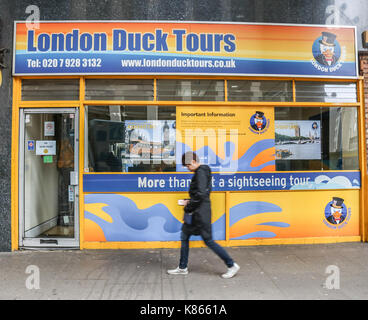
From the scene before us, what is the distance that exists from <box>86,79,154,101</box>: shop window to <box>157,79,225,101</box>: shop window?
231 mm

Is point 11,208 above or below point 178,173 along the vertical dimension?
Result: below

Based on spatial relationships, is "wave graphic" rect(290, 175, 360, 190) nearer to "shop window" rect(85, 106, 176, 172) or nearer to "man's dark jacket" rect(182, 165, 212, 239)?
"man's dark jacket" rect(182, 165, 212, 239)

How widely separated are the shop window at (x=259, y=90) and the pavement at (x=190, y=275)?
286cm

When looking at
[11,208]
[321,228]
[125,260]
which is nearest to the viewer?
[125,260]

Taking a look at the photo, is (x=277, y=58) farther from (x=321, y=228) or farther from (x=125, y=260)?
(x=125, y=260)

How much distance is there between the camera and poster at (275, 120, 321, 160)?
643 cm

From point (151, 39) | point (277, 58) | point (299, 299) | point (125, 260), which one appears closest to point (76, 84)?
point (151, 39)

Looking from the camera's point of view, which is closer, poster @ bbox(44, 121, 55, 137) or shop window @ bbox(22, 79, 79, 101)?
shop window @ bbox(22, 79, 79, 101)

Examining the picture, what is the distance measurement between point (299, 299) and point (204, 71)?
13.5 ft

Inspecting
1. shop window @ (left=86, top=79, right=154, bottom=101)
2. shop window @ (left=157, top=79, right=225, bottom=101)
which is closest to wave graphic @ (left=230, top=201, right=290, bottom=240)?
shop window @ (left=157, top=79, right=225, bottom=101)

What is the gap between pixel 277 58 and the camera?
20.7 feet

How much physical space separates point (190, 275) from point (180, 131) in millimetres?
2673

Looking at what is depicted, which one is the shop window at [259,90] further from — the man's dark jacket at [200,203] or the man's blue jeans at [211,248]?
the man's blue jeans at [211,248]

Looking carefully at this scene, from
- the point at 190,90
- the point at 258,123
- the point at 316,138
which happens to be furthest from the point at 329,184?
the point at 190,90
